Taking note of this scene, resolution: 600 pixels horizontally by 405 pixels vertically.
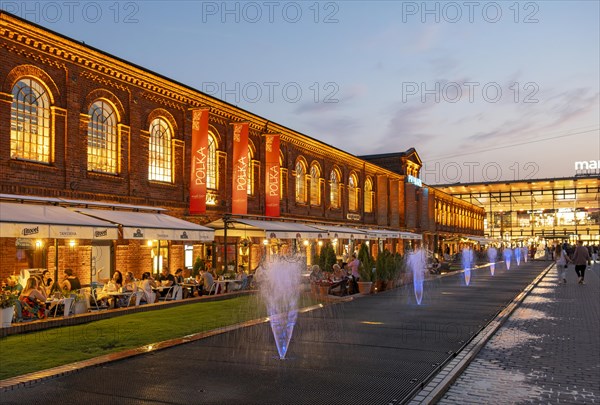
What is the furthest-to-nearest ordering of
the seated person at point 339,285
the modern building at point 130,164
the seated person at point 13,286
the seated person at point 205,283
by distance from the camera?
1. the seated person at point 339,285
2. the seated person at point 205,283
3. the modern building at point 130,164
4. the seated person at point 13,286

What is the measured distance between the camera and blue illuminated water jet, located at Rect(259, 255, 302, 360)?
458 inches

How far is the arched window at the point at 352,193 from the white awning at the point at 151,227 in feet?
79.8

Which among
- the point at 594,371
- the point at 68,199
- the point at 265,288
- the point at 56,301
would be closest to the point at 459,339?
the point at 594,371

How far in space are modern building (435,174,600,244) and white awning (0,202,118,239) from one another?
272 ft

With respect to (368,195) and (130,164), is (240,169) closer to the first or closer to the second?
(130,164)

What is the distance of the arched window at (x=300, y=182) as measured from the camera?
3555 cm

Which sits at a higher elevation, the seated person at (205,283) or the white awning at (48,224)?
the white awning at (48,224)

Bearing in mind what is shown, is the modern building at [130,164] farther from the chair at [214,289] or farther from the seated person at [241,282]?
the chair at [214,289]

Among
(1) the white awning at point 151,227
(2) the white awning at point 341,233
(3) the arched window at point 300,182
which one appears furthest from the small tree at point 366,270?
(3) the arched window at point 300,182

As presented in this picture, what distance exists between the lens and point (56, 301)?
1378 cm

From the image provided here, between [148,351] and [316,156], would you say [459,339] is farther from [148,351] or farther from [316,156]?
[316,156]

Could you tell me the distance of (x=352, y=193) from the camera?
44.4m

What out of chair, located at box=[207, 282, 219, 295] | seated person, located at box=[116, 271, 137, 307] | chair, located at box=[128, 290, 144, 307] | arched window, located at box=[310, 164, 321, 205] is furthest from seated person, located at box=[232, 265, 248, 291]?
arched window, located at box=[310, 164, 321, 205]

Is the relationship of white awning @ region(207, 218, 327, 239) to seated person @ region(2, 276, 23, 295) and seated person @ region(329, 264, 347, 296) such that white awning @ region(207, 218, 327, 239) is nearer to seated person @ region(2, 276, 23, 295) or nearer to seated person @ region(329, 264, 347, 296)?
seated person @ region(329, 264, 347, 296)
